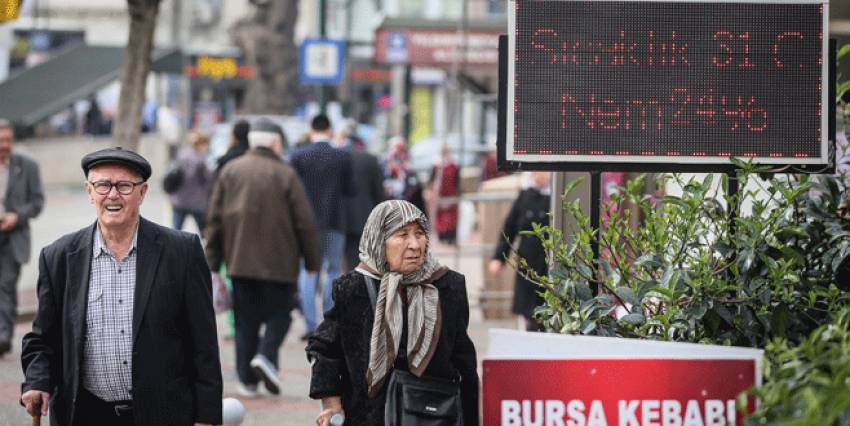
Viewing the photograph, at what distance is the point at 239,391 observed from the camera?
11.0 metres

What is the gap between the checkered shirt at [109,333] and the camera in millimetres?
5559

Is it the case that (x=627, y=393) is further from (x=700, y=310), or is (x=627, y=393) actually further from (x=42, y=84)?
(x=42, y=84)

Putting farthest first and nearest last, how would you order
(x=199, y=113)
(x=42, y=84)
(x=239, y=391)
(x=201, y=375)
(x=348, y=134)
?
(x=199, y=113) < (x=42, y=84) < (x=348, y=134) < (x=239, y=391) < (x=201, y=375)

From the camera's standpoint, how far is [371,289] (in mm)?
5684

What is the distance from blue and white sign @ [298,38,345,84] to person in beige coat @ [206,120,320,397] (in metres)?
11.4

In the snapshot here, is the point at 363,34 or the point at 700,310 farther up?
the point at 363,34

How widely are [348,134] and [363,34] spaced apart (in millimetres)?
42153

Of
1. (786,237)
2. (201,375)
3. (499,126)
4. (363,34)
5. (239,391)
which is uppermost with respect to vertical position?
(363,34)

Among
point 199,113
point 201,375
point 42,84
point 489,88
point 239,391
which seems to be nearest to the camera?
point 201,375

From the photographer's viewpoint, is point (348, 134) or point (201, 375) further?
point (348, 134)

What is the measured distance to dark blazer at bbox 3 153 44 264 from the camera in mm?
12805

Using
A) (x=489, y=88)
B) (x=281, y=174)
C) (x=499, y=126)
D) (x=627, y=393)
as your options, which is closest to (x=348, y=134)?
(x=489, y=88)

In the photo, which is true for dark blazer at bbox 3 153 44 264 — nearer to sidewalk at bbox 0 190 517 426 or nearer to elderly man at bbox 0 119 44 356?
elderly man at bbox 0 119 44 356

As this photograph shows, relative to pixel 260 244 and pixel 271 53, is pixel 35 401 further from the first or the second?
pixel 271 53
